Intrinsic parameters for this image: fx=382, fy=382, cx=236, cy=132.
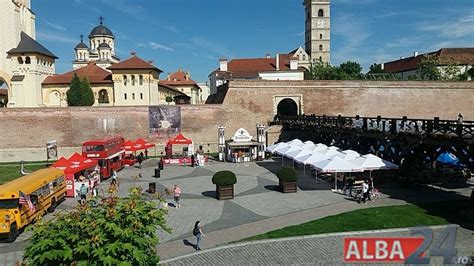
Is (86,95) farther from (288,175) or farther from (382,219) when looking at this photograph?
(382,219)

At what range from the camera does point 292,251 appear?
36.6 feet

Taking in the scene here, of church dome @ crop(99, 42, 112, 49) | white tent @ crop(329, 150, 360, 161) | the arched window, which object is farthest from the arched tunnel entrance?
church dome @ crop(99, 42, 112, 49)

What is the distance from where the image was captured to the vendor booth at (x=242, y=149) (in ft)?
102

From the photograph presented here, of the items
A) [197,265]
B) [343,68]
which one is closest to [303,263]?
[197,265]

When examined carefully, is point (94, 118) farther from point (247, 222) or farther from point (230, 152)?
point (247, 222)

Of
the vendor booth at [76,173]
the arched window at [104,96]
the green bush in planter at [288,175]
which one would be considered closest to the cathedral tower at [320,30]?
the arched window at [104,96]

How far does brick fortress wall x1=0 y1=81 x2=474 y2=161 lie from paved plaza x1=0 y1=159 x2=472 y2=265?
13.2 meters

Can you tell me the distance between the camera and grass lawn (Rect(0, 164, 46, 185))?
25953 millimetres

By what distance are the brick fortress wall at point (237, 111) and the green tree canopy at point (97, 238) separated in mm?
31543

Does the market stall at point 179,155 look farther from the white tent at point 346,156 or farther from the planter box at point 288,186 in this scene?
the white tent at point 346,156

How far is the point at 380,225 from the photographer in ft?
43.3

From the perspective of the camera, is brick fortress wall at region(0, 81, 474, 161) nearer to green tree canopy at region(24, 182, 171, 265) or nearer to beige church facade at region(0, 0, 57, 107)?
beige church facade at region(0, 0, 57, 107)

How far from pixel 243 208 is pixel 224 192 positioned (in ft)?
6.36

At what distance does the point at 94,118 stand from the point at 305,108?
21375mm
